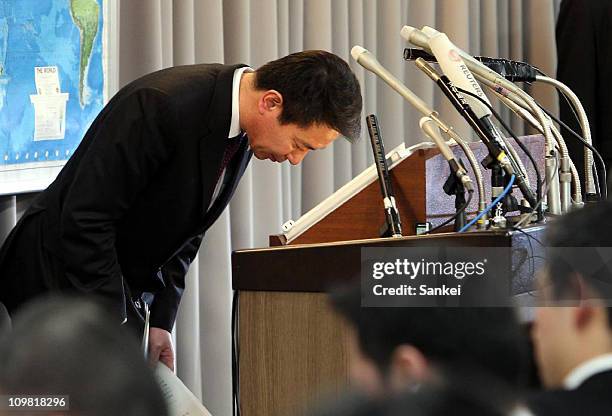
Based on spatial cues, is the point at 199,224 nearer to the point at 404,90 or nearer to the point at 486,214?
the point at 404,90

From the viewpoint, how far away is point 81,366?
65cm

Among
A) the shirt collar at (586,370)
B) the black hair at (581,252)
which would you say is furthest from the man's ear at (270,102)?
the shirt collar at (586,370)

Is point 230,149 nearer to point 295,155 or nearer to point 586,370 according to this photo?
point 295,155

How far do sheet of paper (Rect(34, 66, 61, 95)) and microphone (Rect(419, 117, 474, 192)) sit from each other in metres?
1.11

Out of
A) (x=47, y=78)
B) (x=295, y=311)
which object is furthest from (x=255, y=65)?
(x=295, y=311)

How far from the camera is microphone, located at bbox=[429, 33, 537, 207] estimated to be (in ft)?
6.44

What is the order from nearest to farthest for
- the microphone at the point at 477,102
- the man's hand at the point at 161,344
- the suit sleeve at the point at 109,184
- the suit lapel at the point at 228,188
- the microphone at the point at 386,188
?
1. the microphone at the point at 477,102
2. the microphone at the point at 386,188
3. the suit sleeve at the point at 109,184
4. the suit lapel at the point at 228,188
5. the man's hand at the point at 161,344

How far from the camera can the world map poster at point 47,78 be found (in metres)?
2.74

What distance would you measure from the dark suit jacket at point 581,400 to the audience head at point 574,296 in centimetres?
5

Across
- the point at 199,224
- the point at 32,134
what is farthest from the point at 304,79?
the point at 32,134

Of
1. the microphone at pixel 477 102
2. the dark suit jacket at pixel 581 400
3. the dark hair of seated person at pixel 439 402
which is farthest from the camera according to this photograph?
the microphone at pixel 477 102

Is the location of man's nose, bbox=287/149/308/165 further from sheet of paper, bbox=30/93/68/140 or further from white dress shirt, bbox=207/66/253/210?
sheet of paper, bbox=30/93/68/140

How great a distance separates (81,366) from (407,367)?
238 millimetres

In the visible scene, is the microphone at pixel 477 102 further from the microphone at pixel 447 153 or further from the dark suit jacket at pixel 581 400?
the dark suit jacket at pixel 581 400
